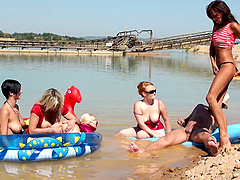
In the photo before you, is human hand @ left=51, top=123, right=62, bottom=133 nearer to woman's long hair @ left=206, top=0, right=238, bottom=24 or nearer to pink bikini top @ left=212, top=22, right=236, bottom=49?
pink bikini top @ left=212, top=22, right=236, bottom=49

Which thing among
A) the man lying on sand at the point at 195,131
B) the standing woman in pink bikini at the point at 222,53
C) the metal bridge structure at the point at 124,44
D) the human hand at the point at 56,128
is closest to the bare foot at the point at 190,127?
the man lying on sand at the point at 195,131

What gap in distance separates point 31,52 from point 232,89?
24.7m

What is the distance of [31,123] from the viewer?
16.9 feet

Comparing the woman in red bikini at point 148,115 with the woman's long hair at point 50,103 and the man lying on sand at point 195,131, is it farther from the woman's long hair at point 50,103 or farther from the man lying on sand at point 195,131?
the woman's long hair at point 50,103

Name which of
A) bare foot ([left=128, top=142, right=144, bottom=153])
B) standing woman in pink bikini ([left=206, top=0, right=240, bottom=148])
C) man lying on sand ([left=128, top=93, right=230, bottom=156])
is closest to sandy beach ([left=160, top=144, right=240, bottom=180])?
standing woman in pink bikini ([left=206, top=0, right=240, bottom=148])

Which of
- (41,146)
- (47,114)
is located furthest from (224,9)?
(41,146)

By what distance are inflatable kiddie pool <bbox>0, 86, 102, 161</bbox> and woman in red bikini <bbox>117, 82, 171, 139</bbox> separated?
4.13 feet

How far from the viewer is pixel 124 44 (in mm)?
37719

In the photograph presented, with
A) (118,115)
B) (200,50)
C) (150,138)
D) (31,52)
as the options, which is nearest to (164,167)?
(150,138)

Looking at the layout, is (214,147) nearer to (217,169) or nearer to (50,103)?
(217,169)

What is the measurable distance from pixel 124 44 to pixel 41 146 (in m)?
33.1

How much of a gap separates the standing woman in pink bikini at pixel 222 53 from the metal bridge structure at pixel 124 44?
97.6ft

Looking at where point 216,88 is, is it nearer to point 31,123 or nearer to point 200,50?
point 31,123

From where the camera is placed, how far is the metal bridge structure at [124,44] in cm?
3488
